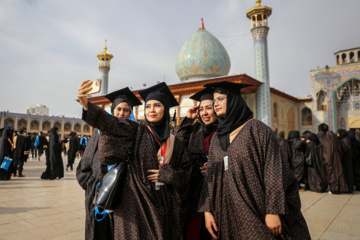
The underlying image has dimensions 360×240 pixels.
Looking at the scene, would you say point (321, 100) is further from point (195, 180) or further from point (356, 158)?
point (195, 180)

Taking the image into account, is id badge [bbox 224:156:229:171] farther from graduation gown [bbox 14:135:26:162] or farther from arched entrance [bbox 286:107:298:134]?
arched entrance [bbox 286:107:298:134]

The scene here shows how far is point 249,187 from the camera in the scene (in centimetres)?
141

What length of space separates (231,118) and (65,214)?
2.87 metres

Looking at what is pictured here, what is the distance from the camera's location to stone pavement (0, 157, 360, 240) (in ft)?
8.56

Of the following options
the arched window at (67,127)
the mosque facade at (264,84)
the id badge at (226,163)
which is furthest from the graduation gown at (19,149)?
the arched window at (67,127)

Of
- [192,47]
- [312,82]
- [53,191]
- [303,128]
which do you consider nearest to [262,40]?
[192,47]

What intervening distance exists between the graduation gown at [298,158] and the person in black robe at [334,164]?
17.9 inches

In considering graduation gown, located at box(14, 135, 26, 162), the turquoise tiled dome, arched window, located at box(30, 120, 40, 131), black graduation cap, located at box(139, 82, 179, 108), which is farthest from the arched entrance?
arched window, located at box(30, 120, 40, 131)

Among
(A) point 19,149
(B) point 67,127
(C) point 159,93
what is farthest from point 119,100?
(B) point 67,127

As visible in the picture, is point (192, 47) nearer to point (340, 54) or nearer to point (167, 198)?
point (340, 54)

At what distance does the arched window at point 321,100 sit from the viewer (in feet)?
61.0

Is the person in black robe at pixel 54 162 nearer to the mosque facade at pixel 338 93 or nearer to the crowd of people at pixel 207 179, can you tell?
the crowd of people at pixel 207 179

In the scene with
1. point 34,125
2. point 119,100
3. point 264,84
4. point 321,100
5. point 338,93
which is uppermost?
point 338,93

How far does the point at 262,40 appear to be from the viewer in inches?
558
